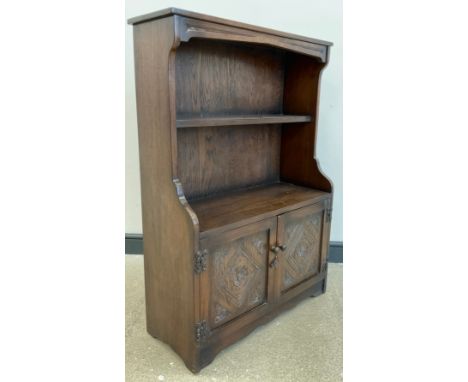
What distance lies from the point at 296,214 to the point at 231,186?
40 cm

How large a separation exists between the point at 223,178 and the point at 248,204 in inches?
9.9

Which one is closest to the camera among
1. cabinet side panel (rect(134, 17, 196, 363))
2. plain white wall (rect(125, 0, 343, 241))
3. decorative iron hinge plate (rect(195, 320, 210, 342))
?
cabinet side panel (rect(134, 17, 196, 363))

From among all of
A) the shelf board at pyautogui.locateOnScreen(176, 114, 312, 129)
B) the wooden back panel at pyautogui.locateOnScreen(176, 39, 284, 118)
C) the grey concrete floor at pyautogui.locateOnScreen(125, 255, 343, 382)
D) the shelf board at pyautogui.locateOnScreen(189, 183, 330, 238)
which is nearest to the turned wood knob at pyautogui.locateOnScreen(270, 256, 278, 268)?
the shelf board at pyautogui.locateOnScreen(189, 183, 330, 238)

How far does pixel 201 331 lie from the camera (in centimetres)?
158

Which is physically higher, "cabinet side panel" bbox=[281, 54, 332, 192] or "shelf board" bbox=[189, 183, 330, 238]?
"cabinet side panel" bbox=[281, 54, 332, 192]

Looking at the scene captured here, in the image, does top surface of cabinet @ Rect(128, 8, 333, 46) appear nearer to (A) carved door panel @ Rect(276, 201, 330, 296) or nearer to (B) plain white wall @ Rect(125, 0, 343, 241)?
(B) plain white wall @ Rect(125, 0, 343, 241)

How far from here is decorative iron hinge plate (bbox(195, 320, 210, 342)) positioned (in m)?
1.57

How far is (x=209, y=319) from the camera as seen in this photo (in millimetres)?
1616

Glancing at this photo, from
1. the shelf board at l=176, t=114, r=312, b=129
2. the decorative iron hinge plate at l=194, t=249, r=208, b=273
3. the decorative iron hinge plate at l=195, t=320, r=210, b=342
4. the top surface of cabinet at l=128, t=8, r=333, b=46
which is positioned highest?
the top surface of cabinet at l=128, t=8, r=333, b=46

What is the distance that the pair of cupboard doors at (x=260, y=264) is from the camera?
159cm

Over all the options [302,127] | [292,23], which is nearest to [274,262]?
[302,127]

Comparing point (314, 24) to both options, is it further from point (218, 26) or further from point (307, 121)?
point (218, 26)

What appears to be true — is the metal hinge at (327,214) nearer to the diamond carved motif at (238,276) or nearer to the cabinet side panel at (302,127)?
the cabinet side panel at (302,127)
